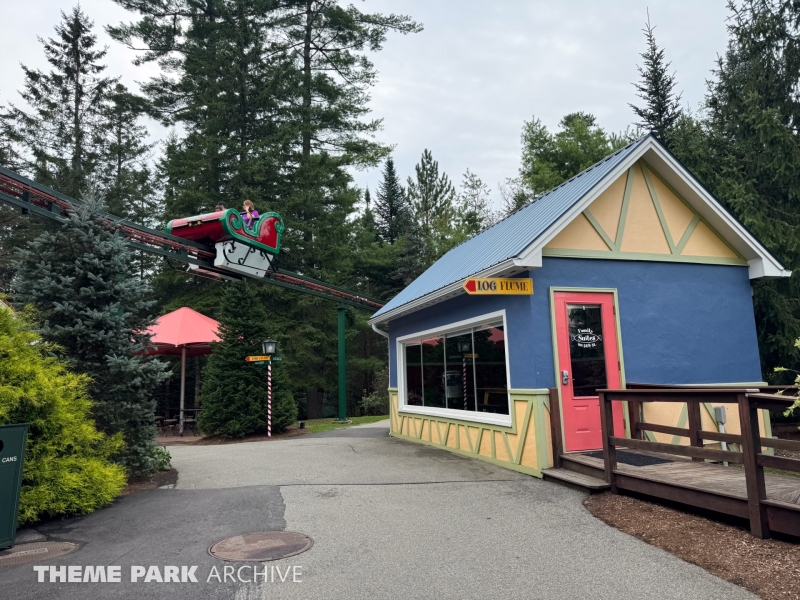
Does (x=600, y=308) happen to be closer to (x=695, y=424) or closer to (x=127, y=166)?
(x=695, y=424)

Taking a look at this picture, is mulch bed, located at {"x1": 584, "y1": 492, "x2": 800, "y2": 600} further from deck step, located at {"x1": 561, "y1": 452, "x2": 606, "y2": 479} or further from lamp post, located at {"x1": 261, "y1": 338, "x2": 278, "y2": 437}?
lamp post, located at {"x1": 261, "y1": 338, "x2": 278, "y2": 437}

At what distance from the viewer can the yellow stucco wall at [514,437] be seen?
7.85m

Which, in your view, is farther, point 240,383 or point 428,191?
point 428,191

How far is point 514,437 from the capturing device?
27.5 feet

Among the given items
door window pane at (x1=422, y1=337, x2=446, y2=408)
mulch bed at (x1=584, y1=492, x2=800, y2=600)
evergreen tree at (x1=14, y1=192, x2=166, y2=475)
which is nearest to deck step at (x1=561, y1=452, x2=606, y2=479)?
mulch bed at (x1=584, y1=492, x2=800, y2=600)

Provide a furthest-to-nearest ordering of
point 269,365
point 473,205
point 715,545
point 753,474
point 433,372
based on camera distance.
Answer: point 473,205 → point 269,365 → point 433,372 → point 753,474 → point 715,545

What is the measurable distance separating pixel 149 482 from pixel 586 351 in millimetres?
6829

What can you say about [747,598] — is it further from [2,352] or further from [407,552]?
[2,352]

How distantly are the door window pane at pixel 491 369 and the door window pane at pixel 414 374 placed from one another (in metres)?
2.67

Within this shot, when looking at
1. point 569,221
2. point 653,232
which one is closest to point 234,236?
point 569,221

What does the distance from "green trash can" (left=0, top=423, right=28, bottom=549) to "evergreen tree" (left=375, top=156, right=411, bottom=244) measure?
3250cm

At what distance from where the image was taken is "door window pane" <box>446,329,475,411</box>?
32.2ft

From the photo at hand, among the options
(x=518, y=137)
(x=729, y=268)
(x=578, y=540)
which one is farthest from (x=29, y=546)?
(x=518, y=137)

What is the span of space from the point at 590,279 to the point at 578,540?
4.53 metres
